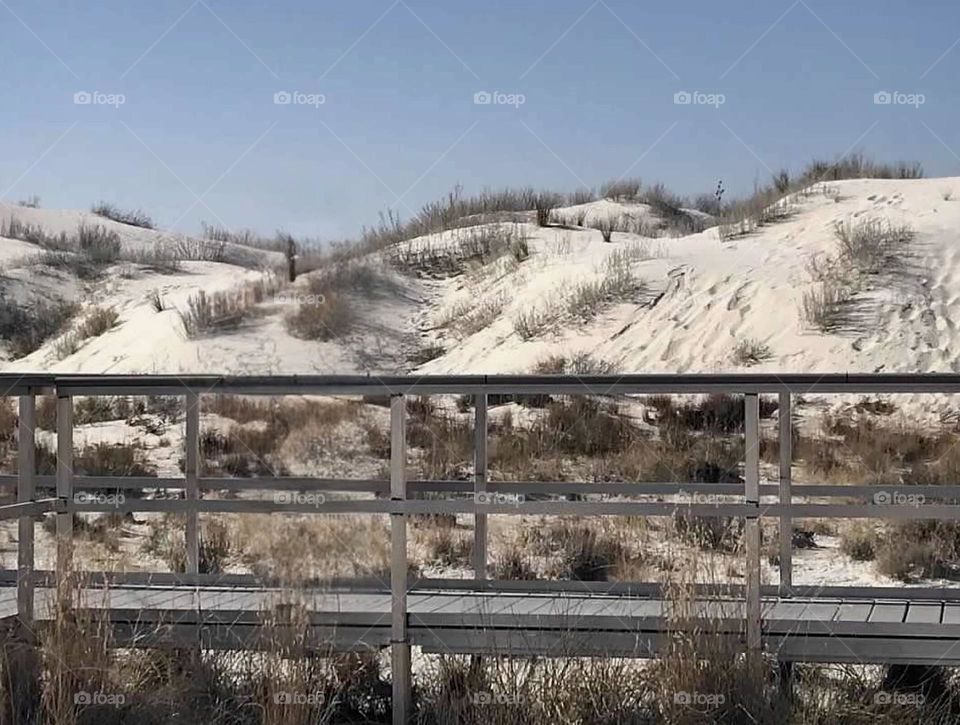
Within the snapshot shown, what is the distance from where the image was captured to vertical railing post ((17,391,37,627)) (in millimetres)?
6285

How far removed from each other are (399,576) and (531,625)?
22.8 inches

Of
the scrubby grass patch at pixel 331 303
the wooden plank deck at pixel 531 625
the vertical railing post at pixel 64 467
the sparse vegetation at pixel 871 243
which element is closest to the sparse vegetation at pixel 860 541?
the wooden plank deck at pixel 531 625

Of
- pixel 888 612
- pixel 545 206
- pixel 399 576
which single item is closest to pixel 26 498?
pixel 399 576

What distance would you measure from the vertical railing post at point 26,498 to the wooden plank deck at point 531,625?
0.09m

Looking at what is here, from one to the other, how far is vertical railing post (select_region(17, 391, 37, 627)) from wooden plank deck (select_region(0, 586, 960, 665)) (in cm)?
9

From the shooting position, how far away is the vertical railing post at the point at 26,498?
6.29 meters

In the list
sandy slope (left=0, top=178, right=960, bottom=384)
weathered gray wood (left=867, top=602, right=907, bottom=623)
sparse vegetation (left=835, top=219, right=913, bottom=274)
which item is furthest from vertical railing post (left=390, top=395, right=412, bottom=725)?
sparse vegetation (left=835, top=219, right=913, bottom=274)

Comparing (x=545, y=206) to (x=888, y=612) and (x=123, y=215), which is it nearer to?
(x=123, y=215)

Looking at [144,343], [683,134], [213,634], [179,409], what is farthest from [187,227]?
[213,634]

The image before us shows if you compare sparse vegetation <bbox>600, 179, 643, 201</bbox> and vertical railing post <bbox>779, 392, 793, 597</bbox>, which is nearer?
vertical railing post <bbox>779, 392, 793, 597</bbox>

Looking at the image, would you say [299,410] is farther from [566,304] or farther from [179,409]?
[566,304]

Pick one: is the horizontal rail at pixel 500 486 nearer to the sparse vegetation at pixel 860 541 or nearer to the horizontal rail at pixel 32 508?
the horizontal rail at pixel 32 508

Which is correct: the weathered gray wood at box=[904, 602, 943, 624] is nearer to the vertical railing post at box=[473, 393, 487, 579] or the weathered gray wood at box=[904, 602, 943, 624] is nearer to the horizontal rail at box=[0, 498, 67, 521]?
the vertical railing post at box=[473, 393, 487, 579]

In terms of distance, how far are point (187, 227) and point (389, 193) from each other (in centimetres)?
601
